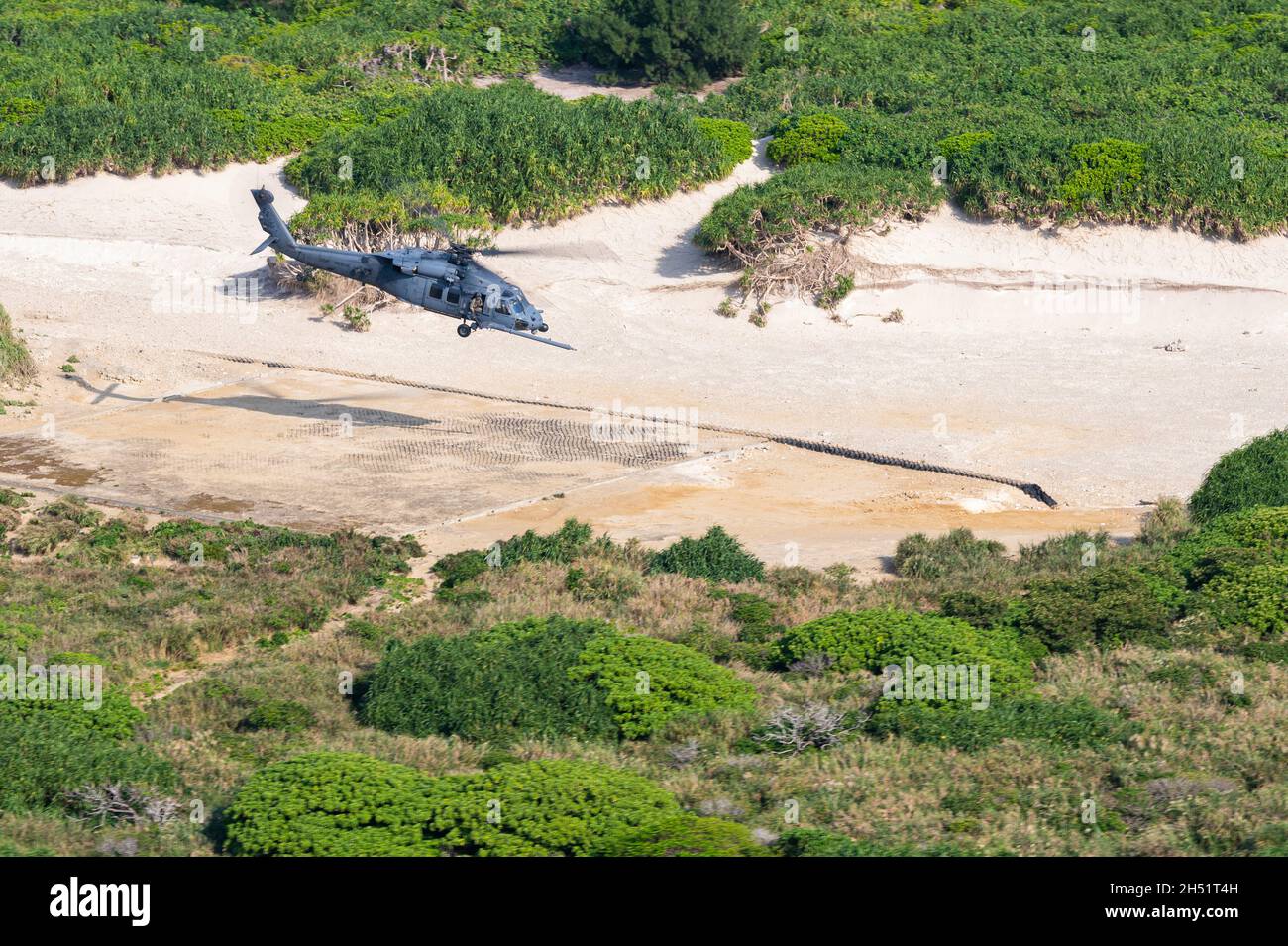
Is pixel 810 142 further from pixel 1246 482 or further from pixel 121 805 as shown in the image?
pixel 121 805

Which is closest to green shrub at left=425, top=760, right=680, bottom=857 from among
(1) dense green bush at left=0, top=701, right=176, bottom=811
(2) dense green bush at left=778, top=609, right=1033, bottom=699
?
(1) dense green bush at left=0, top=701, right=176, bottom=811

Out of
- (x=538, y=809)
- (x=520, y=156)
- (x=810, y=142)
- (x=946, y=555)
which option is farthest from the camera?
(x=810, y=142)

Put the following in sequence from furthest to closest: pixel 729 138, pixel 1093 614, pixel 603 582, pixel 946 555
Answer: pixel 729 138, pixel 946 555, pixel 603 582, pixel 1093 614

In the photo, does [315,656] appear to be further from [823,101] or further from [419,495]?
[823,101]

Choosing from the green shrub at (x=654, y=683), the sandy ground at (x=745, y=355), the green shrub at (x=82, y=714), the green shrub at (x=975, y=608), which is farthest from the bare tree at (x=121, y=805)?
the sandy ground at (x=745, y=355)

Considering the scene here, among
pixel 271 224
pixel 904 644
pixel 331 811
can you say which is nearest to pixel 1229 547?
pixel 904 644

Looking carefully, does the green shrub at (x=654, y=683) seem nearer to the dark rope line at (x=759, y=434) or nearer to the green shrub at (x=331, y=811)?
the green shrub at (x=331, y=811)
